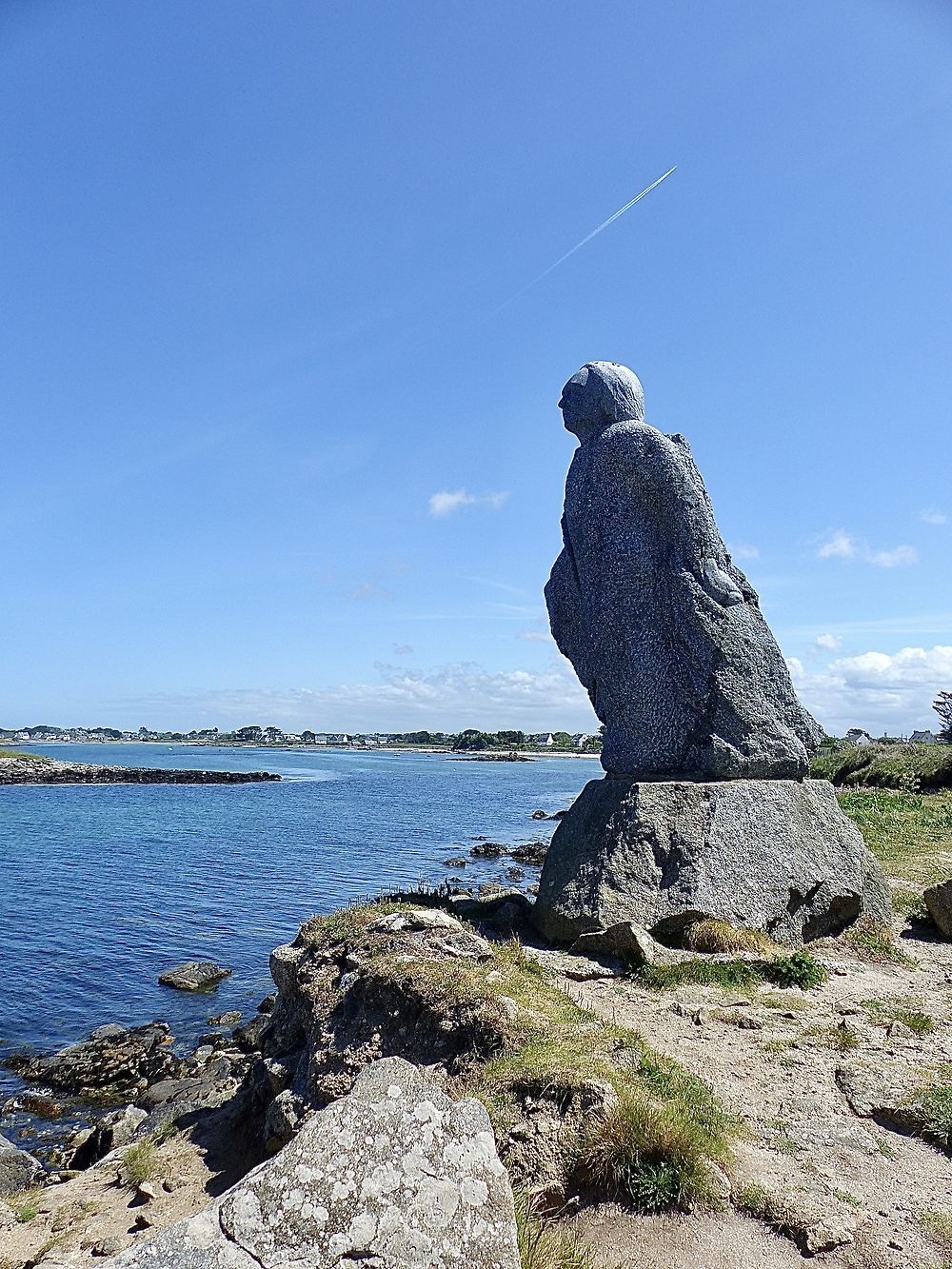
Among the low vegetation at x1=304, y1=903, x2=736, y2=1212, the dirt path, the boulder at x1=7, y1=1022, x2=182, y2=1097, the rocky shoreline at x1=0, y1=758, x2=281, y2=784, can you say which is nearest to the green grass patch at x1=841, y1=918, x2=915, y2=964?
the dirt path

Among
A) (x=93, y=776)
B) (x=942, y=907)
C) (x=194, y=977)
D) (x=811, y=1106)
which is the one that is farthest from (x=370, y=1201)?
(x=93, y=776)

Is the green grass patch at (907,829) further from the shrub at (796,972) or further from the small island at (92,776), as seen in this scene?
the small island at (92,776)

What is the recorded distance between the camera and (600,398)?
13000 mm

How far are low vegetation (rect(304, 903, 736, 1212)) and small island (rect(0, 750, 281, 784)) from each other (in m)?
78.0

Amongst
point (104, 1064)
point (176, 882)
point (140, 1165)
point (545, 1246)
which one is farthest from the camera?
point (176, 882)

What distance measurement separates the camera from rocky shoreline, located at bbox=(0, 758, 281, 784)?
7869 cm

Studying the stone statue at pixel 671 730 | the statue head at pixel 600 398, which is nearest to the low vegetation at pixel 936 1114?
the stone statue at pixel 671 730

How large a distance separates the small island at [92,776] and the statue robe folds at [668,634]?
74.0m

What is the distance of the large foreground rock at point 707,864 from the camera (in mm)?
10094

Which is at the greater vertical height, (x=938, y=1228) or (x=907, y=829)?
(x=907, y=829)

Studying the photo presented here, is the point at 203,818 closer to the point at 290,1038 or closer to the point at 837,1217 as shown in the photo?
the point at 290,1038

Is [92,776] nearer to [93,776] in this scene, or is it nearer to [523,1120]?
[93,776]

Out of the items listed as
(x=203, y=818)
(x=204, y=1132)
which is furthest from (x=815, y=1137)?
(x=203, y=818)

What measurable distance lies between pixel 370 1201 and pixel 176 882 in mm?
25666
